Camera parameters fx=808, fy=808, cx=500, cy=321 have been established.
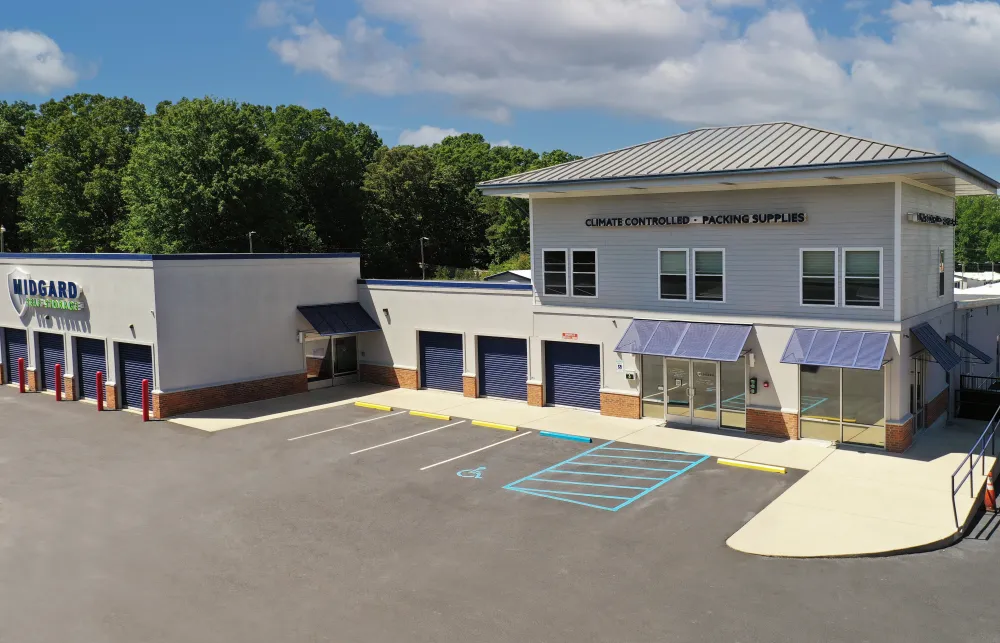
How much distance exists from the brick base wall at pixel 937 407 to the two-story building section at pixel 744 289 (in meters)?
0.05

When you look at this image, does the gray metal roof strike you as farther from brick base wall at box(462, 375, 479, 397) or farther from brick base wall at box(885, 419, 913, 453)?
brick base wall at box(462, 375, 479, 397)

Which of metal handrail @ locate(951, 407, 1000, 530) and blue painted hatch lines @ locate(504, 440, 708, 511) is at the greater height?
metal handrail @ locate(951, 407, 1000, 530)

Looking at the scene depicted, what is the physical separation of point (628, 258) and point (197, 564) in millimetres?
13793

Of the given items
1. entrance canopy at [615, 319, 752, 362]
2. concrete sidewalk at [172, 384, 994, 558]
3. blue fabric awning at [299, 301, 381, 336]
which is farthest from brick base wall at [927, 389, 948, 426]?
blue fabric awning at [299, 301, 381, 336]

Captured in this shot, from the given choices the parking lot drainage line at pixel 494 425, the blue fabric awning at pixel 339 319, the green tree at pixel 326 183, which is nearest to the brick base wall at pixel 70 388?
the blue fabric awning at pixel 339 319

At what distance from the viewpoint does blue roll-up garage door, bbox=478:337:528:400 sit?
2516 cm

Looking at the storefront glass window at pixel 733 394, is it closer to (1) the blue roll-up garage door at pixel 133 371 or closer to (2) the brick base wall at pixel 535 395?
(2) the brick base wall at pixel 535 395

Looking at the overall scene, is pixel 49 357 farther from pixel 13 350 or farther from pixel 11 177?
pixel 11 177

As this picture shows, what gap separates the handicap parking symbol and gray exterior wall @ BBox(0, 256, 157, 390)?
1125 centimetres

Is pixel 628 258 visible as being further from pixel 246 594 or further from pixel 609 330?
pixel 246 594

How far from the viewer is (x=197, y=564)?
42.5 feet

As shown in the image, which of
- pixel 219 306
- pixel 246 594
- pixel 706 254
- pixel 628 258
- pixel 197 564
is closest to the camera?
pixel 246 594

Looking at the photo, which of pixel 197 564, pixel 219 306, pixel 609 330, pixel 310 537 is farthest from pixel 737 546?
pixel 219 306

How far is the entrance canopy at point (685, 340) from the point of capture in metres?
20.0
